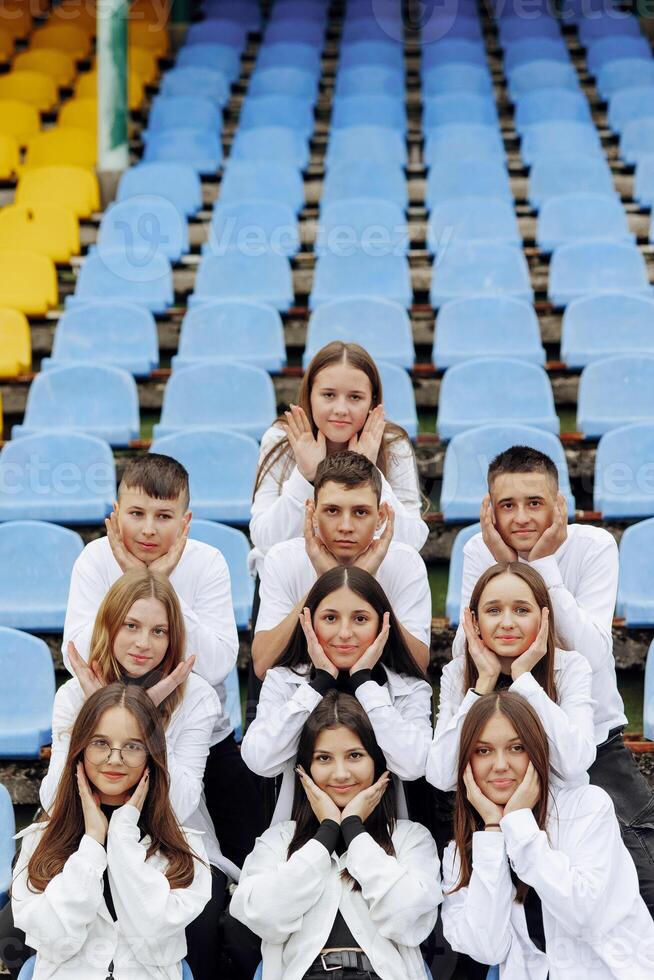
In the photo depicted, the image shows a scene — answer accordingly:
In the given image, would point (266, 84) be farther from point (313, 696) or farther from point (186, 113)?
point (313, 696)

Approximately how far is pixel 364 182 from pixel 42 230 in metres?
1.73

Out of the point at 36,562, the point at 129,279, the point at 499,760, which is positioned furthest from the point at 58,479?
the point at 499,760

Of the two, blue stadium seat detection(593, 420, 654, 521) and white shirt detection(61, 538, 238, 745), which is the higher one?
blue stadium seat detection(593, 420, 654, 521)

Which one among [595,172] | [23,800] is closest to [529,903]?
[23,800]

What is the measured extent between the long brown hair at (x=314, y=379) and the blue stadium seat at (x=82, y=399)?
1450 millimetres

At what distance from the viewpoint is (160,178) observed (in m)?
7.09

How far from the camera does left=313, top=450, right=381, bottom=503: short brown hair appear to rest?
3.20 meters

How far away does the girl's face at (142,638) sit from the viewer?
118 inches

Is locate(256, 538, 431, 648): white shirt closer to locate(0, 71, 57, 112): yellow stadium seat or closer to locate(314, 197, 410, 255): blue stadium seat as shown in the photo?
locate(314, 197, 410, 255): blue stadium seat

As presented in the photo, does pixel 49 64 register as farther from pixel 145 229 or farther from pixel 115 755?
pixel 115 755

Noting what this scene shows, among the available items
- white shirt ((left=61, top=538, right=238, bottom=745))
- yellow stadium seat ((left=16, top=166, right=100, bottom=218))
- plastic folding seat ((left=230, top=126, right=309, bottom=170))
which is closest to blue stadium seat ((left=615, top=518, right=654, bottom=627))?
white shirt ((left=61, top=538, right=238, bottom=745))

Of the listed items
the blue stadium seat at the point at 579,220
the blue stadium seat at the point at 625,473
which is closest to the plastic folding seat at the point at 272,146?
the blue stadium seat at the point at 579,220

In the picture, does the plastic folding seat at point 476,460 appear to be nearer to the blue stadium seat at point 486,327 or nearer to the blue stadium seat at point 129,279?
the blue stadium seat at point 486,327

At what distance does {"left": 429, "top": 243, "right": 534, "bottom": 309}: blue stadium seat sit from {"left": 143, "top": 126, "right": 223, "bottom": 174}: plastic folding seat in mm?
2117
